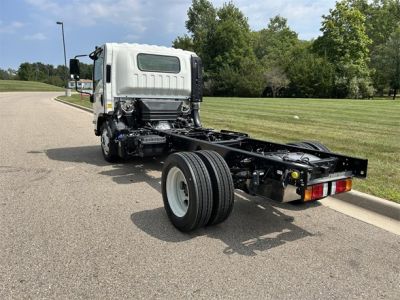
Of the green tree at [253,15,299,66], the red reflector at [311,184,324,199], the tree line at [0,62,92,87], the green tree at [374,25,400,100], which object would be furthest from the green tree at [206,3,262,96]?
the tree line at [0,62,92,87]

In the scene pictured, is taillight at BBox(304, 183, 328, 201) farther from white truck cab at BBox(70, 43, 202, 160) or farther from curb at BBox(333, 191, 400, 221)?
white truck cab at BBox(70, 43, 202, 160)

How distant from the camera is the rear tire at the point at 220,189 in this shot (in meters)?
3.79

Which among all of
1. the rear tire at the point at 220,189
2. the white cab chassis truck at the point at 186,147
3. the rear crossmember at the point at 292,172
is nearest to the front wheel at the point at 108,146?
the white cab chassis truck at the point at 186,147

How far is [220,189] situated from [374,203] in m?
2.29

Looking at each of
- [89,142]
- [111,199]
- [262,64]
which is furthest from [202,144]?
[262,64]

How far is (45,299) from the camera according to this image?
2779 millimetres

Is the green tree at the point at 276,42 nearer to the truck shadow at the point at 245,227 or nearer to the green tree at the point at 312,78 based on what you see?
the green tree at the point at 312,78

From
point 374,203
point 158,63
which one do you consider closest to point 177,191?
point 374,203

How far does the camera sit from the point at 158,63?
770 cm

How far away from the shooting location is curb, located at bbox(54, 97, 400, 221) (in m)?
4.48

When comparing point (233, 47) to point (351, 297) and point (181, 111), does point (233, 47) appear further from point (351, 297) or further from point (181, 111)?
point (351, 297)

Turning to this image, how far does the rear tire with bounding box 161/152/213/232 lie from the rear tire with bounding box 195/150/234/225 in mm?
54

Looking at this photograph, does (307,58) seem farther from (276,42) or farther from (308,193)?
(308,193)

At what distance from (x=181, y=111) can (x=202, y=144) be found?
9.93 feet
